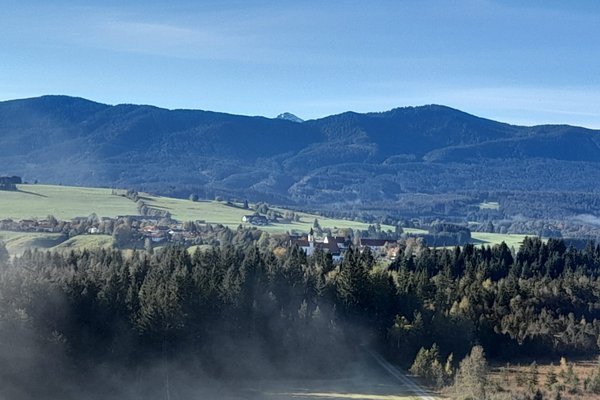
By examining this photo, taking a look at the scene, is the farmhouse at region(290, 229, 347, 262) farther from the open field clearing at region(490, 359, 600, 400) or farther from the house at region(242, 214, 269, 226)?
the house at region(242, 214, 269, 226)

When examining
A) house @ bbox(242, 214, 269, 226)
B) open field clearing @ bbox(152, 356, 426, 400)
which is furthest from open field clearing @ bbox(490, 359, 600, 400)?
house @ bbox(242, 214, 269, 226)

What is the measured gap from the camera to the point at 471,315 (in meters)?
61.3

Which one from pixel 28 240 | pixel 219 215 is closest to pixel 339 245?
pixel 28 240

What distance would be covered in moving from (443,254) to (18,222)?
58084mm

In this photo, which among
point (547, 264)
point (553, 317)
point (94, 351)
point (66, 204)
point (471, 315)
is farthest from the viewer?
point (66, 204)

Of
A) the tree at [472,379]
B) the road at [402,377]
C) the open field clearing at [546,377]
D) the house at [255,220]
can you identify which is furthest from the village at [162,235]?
the tree at [472,379]

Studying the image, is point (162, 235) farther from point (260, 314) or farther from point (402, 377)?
point (402, 377)

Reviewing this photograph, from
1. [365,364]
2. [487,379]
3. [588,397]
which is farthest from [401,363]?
[588,397]

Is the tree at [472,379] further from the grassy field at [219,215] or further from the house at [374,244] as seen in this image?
the grassy field at [219,215]

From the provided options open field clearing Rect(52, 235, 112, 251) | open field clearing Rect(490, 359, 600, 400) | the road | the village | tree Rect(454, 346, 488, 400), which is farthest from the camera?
the village

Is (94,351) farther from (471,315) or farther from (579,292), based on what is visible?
(579,292)

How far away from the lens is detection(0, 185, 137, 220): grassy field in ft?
408

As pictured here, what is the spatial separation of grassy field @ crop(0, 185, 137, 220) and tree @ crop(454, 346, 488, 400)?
82.0 meters

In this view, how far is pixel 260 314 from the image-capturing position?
5438 centimetres
